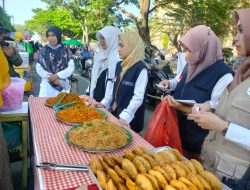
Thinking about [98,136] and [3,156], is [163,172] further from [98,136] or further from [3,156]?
[3,156]

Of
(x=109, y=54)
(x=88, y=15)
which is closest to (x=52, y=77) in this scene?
(x=109, y=54)

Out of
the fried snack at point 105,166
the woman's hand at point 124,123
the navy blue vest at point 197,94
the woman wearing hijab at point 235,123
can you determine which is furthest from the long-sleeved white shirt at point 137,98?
the fried snack at point 105,166

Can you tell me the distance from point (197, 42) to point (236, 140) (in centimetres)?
103

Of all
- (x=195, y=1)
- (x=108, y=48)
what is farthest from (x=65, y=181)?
(x=195, y=1)

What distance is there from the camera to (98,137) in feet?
5.65

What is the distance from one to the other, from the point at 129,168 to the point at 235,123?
662mm

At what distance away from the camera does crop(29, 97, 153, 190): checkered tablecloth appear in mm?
1317

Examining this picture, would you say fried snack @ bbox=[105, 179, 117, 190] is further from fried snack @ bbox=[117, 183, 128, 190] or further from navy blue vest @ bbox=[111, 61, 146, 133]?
navy blue vest @ bbox=[111, 61, 146, 133]

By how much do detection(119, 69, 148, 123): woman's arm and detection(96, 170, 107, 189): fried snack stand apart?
4.34 feet

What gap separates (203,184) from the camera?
43.5 inches

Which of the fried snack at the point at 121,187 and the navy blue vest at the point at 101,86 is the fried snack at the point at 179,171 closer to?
the fried snack at the point at 121,187

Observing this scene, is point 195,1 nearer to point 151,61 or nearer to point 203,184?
point 151,61

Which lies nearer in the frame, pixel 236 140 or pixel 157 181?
pixel 157 181

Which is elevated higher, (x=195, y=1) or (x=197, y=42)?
(x=195, y=1)
